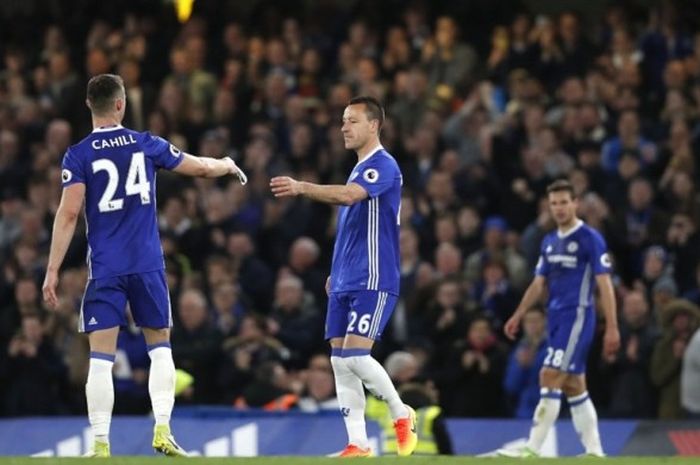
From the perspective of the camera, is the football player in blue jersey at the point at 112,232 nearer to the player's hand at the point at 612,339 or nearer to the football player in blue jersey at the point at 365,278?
the football player in blue jersey at the point at 365,278

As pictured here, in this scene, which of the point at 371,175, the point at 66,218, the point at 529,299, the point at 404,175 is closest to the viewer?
the point at 66,218

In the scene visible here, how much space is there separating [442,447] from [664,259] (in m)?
4.12

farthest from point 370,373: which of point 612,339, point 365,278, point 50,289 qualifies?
point 612,339

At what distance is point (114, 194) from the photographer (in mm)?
12227

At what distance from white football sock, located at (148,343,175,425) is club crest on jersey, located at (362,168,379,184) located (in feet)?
5.29

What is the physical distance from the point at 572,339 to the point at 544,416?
64 centimetres

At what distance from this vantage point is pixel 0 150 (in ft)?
72.7

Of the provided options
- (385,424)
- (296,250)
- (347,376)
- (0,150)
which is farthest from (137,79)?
(347,376)

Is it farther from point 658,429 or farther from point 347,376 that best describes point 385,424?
point 347,376

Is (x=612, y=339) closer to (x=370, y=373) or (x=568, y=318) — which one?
(x=568, y=318)

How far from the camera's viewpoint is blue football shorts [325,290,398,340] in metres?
12.7

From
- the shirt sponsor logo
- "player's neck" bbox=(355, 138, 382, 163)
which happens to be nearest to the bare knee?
"player's neck" bbox=(355, 138, 382, 163)

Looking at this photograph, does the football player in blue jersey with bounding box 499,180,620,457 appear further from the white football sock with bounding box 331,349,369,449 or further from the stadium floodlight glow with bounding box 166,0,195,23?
the stadium floodlight glow with bounding box 166,0,195,23

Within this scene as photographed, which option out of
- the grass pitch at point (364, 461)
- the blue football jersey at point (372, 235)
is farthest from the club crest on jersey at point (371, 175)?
the grass pitch at point (364, 461)
